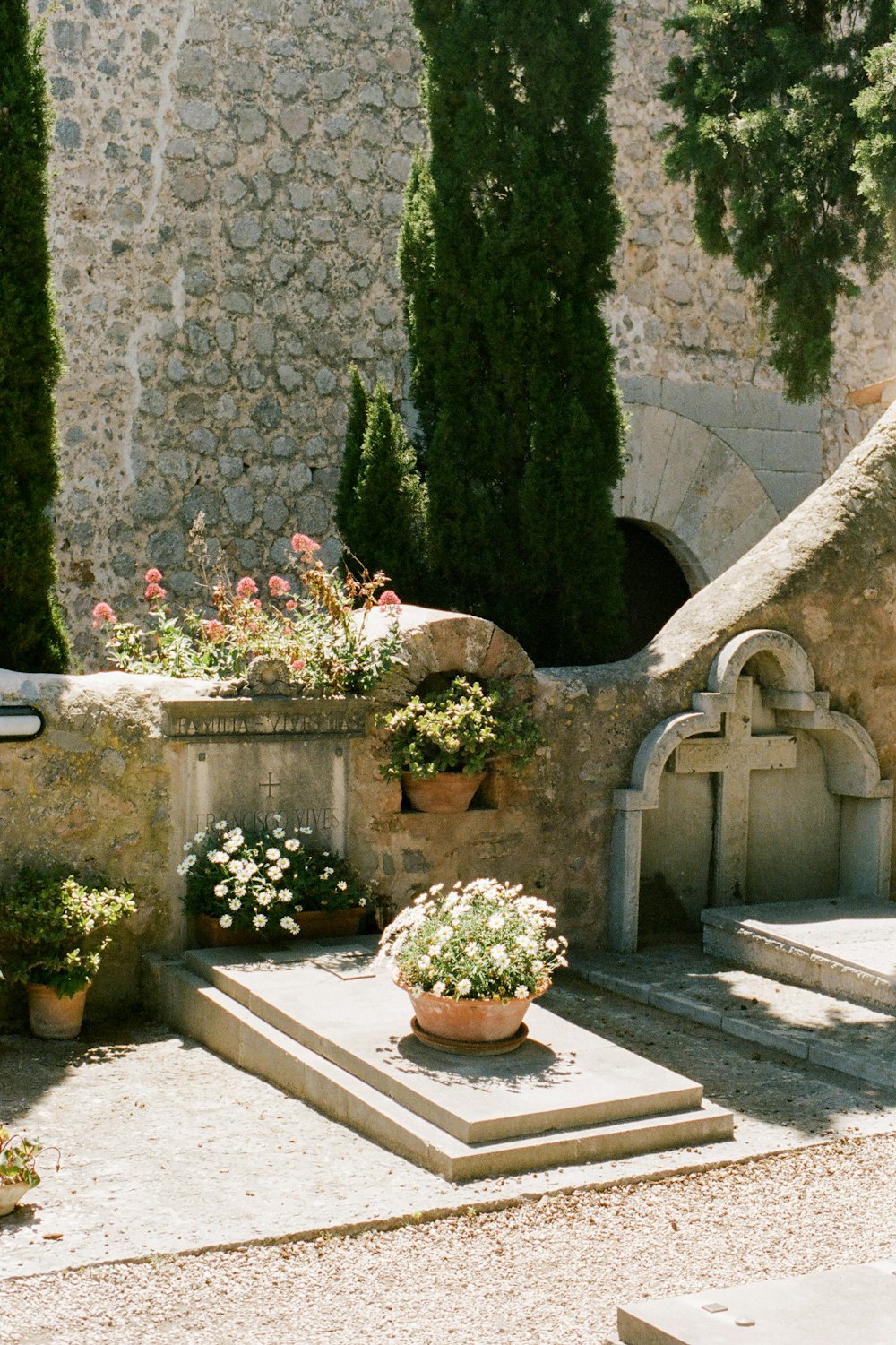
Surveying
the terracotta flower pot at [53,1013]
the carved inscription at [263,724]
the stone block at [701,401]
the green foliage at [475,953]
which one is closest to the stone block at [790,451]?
the stone block at [701,401]

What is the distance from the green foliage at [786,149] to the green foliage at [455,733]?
2790 mm

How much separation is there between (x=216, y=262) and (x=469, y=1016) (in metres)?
6.28

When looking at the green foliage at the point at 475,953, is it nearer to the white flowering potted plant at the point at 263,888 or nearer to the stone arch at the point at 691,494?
the white flowering potted plant at the point at 263,888

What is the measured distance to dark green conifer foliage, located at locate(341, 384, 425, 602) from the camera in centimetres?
907

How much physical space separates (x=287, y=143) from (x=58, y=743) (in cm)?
532

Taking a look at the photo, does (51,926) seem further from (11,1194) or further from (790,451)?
(790,451)

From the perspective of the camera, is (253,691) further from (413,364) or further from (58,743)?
(413,364)

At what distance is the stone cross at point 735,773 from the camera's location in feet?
27.8

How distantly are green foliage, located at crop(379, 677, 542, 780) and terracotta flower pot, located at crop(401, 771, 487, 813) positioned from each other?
0.05 m

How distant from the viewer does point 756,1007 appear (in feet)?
23.7

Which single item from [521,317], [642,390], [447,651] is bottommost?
[447,651]

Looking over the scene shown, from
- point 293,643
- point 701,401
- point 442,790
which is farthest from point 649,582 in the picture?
point 293,643

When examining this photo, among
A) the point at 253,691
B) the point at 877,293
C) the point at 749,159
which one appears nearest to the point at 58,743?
the point at 253,691

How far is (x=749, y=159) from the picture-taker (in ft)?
27.2
